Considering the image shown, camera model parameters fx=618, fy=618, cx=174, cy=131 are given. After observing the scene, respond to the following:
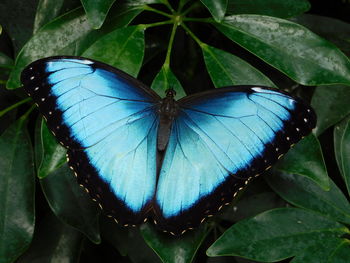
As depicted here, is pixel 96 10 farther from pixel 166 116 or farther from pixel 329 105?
pixel 329 105

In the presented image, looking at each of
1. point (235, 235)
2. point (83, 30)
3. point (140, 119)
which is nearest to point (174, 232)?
point (235, 235)

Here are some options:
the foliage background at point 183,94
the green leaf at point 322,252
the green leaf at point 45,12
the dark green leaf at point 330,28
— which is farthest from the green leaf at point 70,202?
the dark green leaf at point 330,28

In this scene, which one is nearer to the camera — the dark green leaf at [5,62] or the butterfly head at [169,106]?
the butterfly head at [169,106]

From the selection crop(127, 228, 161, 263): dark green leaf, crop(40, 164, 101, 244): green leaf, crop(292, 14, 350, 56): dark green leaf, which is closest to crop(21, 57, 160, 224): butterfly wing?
crop(40, 164, 101, 244): green leaf

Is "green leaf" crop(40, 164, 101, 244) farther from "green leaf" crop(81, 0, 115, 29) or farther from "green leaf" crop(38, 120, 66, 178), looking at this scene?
"green leaf" crop(81, 0, 115, 29)

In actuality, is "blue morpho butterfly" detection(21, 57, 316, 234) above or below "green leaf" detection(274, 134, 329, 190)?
above

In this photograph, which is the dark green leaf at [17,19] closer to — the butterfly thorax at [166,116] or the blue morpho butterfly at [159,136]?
the blue morpho butterfly at [159,136]
